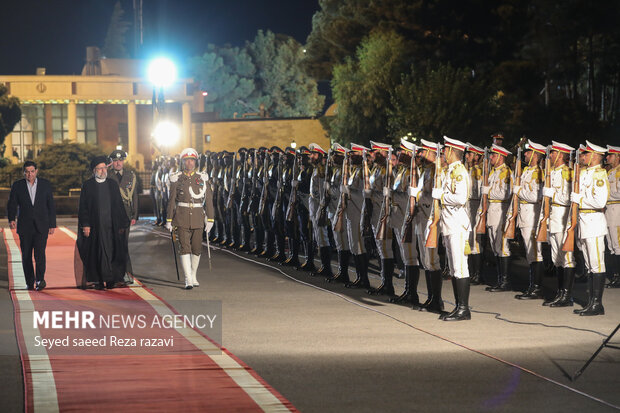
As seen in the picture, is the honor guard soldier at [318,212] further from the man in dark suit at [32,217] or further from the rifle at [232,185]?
the rifle at [232,185]

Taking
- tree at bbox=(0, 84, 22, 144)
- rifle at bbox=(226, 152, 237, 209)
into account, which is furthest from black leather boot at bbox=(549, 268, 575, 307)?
tree at bbox=(0, 84, 22, 144)

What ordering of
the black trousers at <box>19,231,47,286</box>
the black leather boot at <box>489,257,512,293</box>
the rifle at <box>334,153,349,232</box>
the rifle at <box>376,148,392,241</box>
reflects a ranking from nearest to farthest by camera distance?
the rifle at <box>376,148,392,241</box>
the black trousers at <box>19,231,47,286</box>
the black leather boot at <box>489,257,512,293</box>
the rifle at <box>334,153,349,232</box>

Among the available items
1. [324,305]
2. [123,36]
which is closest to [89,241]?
[324,305]

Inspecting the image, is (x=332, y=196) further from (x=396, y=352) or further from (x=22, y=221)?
(x=396, y=352)

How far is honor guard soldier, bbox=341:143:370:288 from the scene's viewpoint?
16.2 metres

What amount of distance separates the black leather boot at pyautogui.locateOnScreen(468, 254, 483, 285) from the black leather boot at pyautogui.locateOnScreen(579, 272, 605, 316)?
358 centimetres

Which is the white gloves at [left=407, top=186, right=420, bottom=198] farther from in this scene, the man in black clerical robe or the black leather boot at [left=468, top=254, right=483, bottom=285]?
the man in black clerical robe

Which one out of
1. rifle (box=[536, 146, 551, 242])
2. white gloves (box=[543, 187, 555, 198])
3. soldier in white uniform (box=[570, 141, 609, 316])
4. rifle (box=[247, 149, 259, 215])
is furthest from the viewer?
rifle (box=[247, 149, 259, 215])

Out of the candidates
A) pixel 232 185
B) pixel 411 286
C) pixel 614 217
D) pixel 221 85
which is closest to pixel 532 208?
pixel 614 217

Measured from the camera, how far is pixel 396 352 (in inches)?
414

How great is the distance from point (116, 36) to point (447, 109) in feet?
325

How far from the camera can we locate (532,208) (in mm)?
15539

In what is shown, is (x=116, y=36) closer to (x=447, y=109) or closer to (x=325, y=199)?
(x=447, y=109)

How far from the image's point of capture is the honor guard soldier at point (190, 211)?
1625 cm
